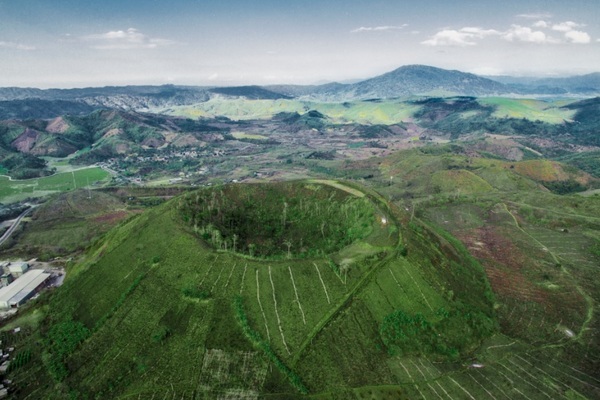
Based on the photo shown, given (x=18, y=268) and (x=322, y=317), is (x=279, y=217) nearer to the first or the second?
(x=322, y=317)

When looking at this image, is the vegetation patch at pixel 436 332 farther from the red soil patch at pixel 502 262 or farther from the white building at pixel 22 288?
the white building at pixel 22 288

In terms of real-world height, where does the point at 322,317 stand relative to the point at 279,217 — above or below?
below

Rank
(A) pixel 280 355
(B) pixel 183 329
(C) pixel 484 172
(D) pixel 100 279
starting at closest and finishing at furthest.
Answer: (A) pixel 280 355, (B) pixel 183 329, (D) pixel 100 279, (C) pixel 484 172

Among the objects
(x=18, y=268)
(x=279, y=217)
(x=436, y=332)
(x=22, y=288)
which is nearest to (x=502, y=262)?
(x=436, y=332)

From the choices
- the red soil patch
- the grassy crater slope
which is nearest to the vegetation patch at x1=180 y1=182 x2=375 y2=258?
the grassy crater slope

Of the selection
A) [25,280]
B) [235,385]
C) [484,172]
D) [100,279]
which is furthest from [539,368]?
[484,172]

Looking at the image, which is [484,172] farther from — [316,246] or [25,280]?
[25,280]
